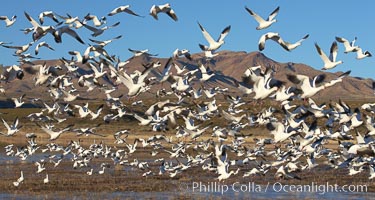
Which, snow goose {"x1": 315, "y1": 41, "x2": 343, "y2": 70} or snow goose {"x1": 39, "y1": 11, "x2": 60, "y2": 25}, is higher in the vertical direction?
snow goose {"x1": 39, "y1": 11, "x2": 60, "y2": 25}

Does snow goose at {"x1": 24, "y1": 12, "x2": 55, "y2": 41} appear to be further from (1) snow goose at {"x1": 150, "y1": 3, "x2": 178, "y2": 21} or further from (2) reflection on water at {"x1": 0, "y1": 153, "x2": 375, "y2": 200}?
(2) reflection on water at {"x1": 0, "y1": 153, "x2": 375, "y2": 200}

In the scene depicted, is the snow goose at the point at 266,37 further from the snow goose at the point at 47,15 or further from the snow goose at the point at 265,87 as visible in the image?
the snow goose at the point at 47,15

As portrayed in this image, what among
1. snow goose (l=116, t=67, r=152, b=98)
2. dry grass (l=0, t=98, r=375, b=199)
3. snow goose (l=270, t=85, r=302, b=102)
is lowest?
dry grass (l=0, t=98, r=375, b=199)

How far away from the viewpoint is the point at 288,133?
20.5 m

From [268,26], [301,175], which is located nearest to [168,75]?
[268,26]

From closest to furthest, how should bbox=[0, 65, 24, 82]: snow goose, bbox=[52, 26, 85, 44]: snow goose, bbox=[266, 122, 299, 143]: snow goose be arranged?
bbox=[52, 26, 85, 44]: snow goose → bbox=[266, 122, 299, 143]: snow goose → bbox=[0, 65, 24, 82]: snow goose

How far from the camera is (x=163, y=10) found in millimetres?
20797

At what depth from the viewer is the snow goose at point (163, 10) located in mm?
20306

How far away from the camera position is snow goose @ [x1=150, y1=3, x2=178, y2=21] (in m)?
20.3

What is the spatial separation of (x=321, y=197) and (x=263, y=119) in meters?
4.33

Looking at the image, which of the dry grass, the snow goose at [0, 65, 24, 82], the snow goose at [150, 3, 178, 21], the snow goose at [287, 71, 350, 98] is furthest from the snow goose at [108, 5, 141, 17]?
the dry grass

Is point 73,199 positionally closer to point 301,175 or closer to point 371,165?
point 371,165

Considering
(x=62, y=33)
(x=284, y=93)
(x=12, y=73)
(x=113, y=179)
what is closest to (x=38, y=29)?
(x=62, y=33)

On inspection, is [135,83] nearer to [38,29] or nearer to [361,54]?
[38,29]
